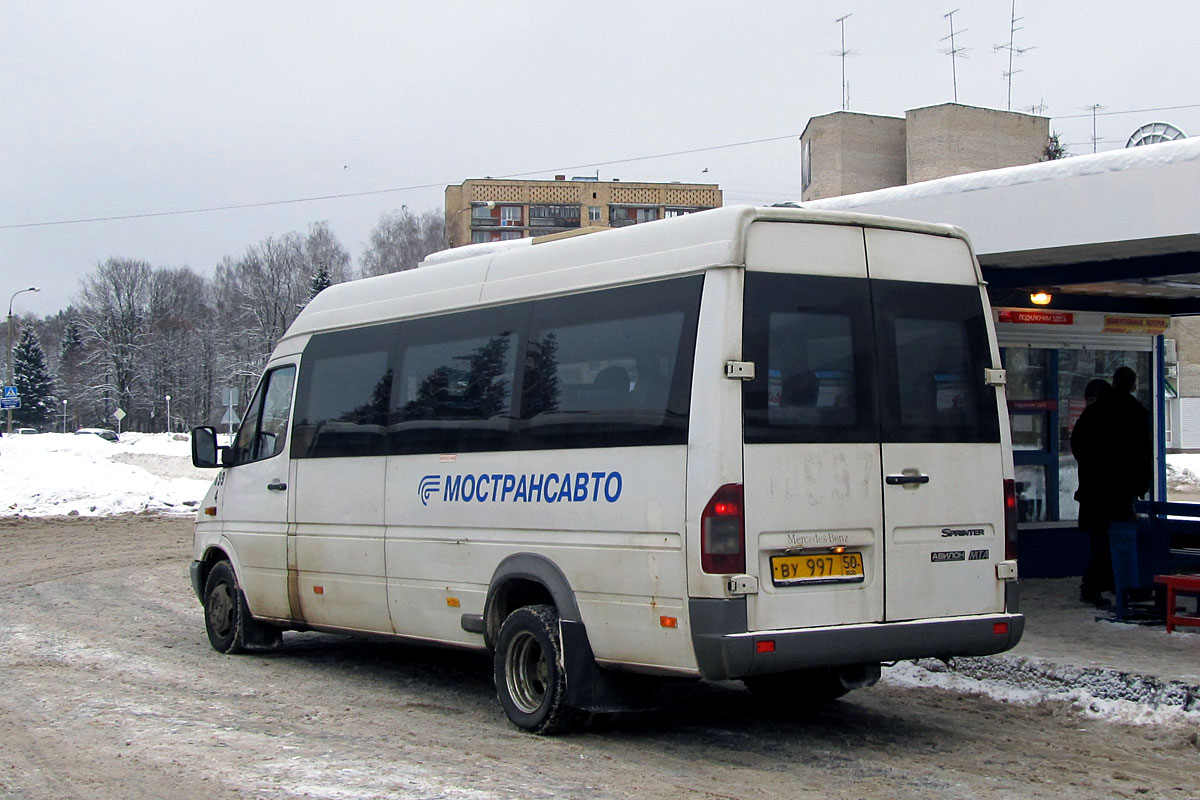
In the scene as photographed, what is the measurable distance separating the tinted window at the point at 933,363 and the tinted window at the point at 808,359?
0.14 metres

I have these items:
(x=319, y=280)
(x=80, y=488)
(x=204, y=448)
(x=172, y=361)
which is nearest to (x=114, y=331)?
(x=172, y=361)

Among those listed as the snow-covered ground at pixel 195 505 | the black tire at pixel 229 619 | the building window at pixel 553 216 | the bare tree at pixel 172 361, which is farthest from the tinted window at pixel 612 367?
the building window at pixel 553 216

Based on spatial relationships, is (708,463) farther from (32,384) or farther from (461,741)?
(32,384)

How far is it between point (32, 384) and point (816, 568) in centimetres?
10126

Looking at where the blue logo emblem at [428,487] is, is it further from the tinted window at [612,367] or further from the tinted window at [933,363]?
the tinted window at [933,363]

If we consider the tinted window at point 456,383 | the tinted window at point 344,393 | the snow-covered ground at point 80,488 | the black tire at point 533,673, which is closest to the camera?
the black tire at point 533,673

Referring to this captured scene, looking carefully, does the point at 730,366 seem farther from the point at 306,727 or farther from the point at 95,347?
the point at 95,347

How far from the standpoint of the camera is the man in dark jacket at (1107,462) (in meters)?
12.0

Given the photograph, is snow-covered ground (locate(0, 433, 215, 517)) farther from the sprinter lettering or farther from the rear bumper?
the rear bumper

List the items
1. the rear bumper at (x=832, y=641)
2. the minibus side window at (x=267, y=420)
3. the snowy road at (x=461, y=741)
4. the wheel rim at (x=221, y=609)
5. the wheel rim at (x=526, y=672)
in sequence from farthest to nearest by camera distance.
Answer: the wheel rim at (x=221, y=609), the minibus side window at (x=267, y=420), the wheel rim at (x=526, y=672), the rear bumper at (x=832, y=641), the snowy road at (x=461, y=741)

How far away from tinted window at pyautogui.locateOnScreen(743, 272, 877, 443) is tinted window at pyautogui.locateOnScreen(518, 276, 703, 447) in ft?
1.13

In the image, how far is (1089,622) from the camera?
11.4 m

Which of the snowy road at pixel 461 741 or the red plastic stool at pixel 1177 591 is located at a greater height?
the red plastic stool at pixel 1177 591

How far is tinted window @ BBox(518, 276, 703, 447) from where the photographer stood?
23.3 feet
